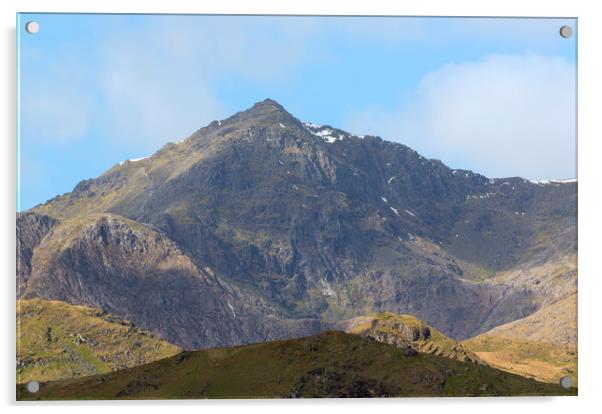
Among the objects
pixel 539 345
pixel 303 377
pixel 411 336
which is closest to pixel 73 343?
pixel 411 336

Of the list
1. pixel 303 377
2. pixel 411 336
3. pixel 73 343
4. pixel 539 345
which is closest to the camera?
pixel 303 377

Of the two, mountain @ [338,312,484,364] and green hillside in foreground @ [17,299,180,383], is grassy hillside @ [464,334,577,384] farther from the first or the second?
green hillside in foreground @ [17,299,180,383]

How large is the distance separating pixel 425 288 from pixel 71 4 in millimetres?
152554

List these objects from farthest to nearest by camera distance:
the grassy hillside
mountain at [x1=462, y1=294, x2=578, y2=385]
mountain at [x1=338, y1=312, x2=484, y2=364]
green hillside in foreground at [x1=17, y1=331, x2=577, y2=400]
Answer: mountain at [x1=338, y1=312, x2=484, y2=364] < mountain at [x1=462, y1=294, x2=578, y2=385] < the grassy hillside < green hillside in foreground at [x1=17, y1=331, x2=577, y2=400]

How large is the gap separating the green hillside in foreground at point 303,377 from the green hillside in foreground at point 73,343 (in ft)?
6.17

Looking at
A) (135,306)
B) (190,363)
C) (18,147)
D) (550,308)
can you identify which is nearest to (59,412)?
(18,147)

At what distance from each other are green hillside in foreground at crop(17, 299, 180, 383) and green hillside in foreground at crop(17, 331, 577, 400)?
188 centimetres

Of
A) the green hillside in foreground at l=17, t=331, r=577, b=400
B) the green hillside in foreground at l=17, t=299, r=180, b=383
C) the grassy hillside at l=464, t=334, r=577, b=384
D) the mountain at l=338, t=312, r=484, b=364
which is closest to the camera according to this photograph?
the green hillside in foreground at l=17, t=331, r=577, b=400

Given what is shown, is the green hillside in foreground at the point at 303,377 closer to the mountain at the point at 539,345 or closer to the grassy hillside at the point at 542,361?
the grassy hillside at the point at 542,361

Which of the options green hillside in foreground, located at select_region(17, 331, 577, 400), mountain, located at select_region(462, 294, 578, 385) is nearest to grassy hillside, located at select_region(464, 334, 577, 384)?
mountain, located at select_region(462, 294, 578, 385)

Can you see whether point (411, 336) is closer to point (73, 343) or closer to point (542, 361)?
point (542, 361)

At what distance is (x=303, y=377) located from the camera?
53.7 metres

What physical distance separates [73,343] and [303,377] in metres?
39.5

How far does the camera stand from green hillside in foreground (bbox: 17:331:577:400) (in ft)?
161
